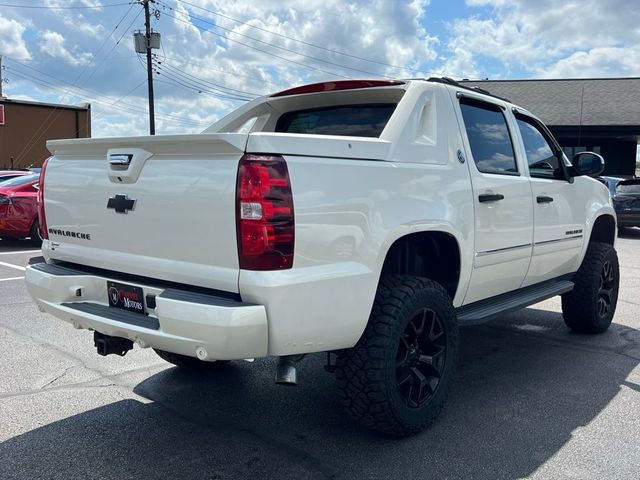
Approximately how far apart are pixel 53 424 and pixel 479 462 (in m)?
2.42

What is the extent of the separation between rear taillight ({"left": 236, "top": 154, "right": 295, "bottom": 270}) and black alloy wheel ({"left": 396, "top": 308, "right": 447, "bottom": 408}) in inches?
41.1

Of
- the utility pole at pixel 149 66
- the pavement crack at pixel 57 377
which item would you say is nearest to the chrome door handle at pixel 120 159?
the pavement crack at pixel 57 377

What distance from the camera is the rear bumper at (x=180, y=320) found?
2650 mm

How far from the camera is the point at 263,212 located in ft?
8.75

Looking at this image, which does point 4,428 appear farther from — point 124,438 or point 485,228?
point 485,228

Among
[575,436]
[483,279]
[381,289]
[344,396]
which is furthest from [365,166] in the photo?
[575,436]

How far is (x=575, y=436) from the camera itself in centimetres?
342

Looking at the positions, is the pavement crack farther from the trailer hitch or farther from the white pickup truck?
the trailer hitch

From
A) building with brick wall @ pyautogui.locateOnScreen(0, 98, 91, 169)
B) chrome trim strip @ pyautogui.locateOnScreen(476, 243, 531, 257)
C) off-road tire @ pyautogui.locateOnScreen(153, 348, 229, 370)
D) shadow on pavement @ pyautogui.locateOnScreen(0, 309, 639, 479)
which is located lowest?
shadow on pavement @ pyautogui.locateOnScreen(0, 309, 639, 479)

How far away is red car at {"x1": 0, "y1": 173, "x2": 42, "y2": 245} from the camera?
11.4m

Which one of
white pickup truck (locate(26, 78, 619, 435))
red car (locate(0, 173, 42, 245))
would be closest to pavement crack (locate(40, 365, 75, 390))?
white pickup truck (locate(26, 78, 619, 435))

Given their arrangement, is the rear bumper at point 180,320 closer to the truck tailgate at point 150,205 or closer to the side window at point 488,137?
the truck tailgate at point 150,205

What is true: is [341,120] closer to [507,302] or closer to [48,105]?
[507,302]

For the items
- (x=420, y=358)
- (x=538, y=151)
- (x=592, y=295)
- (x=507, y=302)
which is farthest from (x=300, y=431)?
(x=592, y=295)
